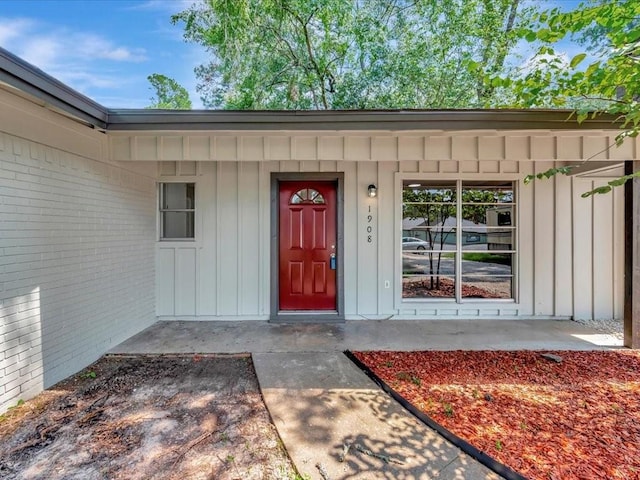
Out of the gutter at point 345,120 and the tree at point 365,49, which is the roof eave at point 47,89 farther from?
the tree at point 365,49

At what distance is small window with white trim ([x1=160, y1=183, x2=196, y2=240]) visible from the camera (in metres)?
4.77

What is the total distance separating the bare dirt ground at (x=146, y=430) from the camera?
181 centimetres

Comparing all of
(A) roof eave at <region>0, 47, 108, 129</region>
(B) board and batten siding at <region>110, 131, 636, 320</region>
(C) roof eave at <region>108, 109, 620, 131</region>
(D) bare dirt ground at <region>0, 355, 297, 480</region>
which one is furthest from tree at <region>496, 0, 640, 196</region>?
(A) roof eave at <region>0, 47, 108, 129</region>

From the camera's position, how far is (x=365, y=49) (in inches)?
308

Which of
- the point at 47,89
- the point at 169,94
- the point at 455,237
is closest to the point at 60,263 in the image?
the point at 47,89

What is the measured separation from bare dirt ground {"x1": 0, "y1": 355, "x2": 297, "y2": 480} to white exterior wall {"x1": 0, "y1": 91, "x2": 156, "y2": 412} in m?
0.37

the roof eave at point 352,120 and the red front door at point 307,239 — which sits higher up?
the roof eave at point 352,120

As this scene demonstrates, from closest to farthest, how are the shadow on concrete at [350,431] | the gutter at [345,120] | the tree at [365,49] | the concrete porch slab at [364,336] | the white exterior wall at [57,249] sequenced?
1. the shadow on concrete at [350,431]
2. the white exterior wall at [57,249]
3. the gutter at [345,120]
4. the concrete porch slab at [364,336]
5. the tree at [365,49]

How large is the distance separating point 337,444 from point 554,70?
3.95m

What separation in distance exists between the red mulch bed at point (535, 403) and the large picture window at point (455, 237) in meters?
1.47

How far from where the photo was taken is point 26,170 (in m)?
2.57

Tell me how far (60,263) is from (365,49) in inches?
314

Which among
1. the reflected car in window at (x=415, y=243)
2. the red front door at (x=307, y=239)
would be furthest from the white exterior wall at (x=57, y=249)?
the reflected car in window at (x=415, y=243)

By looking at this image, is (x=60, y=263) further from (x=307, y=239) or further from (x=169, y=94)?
(x=169, y=94)
